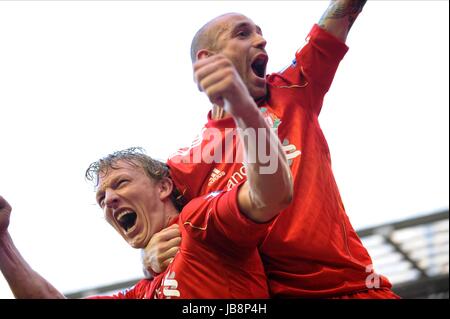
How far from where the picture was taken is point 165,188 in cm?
314

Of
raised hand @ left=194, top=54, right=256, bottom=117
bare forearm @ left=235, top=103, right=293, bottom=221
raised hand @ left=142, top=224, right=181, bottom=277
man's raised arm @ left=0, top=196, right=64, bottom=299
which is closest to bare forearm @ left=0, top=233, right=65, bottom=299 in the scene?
man's raised arm @ left=0, top=196, right=64, bottom=299

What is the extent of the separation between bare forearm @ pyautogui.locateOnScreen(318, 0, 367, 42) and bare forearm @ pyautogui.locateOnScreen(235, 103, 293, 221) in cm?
88

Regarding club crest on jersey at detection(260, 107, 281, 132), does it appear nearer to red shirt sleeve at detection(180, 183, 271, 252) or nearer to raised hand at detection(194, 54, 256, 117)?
red shirt sleeve at detection(180, 183, 271, 252)

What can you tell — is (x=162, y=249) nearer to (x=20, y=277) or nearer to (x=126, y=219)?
(x=126, y=219)

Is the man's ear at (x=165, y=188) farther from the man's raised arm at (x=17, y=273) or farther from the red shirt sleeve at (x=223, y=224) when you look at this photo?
the man's raised arm at (x=17, y=273)

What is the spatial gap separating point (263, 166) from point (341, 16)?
98 centimetres

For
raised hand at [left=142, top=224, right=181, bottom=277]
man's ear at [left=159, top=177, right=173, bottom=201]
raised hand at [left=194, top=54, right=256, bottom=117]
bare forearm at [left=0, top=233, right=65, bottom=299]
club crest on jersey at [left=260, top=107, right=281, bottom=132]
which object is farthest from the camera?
man's ear at [left=159, top=177, right=173, bottom=201]

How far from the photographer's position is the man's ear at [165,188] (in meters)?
3.11

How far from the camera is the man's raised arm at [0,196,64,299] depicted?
263cm

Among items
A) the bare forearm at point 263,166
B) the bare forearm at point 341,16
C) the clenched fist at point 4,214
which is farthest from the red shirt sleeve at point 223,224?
the bare forearm at point 341,16

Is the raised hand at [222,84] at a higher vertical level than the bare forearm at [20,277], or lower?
higher
